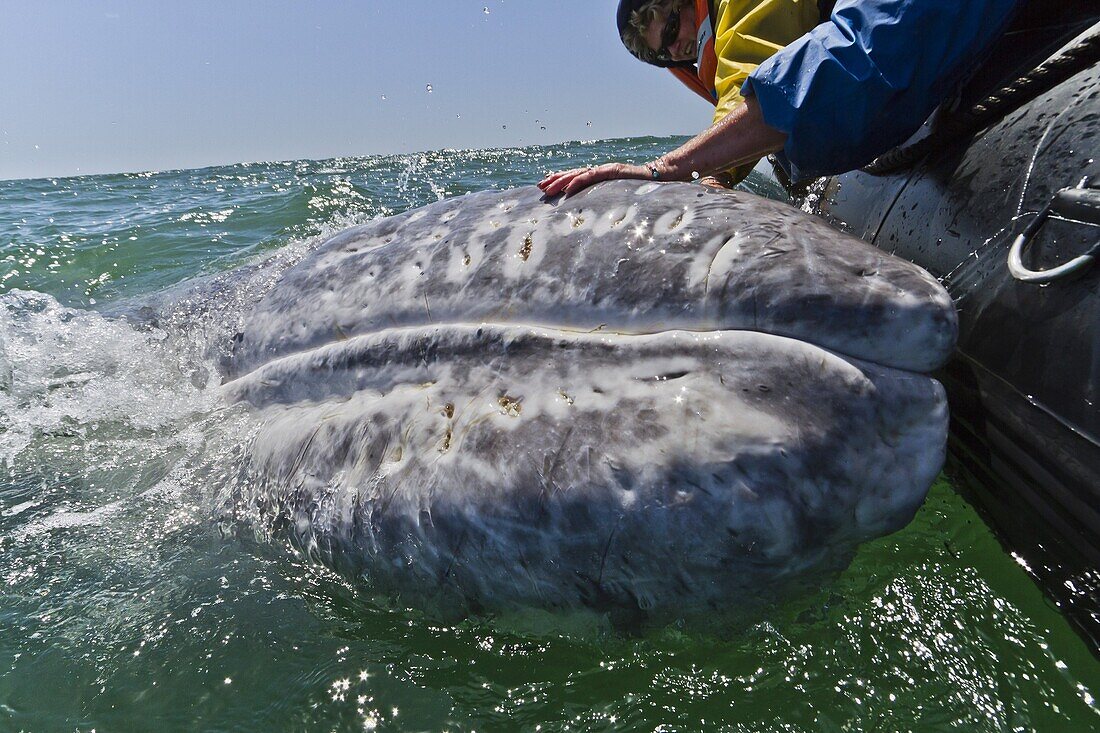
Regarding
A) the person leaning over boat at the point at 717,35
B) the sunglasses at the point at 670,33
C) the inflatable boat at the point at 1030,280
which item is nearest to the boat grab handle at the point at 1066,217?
the inflatable boat at the point at 1030,280

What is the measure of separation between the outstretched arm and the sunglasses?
2.28 m

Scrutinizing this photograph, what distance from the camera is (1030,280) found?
1.91 m

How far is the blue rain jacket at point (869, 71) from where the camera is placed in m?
2.40

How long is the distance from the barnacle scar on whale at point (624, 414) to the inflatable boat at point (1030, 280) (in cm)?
37

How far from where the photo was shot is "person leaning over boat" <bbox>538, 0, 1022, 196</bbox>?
2416 millimetres

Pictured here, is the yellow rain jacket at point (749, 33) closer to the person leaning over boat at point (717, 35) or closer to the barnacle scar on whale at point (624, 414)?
the person leaning over boat at point (717, 35)

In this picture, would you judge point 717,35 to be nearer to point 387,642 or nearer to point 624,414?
point 624,414

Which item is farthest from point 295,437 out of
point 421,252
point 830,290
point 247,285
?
point 830,290

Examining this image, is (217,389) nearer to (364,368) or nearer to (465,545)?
(364,368)

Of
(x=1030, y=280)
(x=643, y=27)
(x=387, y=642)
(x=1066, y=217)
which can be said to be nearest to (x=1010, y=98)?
(x=1066, y=217)

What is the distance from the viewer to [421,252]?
2.74 meters

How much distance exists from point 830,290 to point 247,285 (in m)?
2.81

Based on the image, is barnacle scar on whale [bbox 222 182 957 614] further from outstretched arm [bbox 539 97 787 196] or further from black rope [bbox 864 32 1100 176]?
black rope [bbox 864 32 1100 176]

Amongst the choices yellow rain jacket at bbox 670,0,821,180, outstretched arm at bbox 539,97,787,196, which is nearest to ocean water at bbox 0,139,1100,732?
outstretched arm at bbox 539,97,787,196
